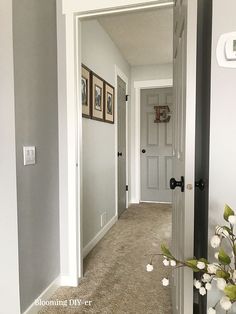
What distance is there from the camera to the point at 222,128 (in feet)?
3.44

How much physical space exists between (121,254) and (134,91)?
2.99 m

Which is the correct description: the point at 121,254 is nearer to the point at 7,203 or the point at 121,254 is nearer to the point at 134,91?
the point at 7,203

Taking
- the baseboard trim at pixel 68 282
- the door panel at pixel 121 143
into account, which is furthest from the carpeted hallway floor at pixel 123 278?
the door panel at pixel 121 143

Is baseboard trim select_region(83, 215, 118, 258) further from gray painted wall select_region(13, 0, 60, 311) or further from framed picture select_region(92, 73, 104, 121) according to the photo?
framed picture select_region(92, 73, 104, 121)

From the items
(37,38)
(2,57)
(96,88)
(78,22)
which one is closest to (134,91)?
(96,88)

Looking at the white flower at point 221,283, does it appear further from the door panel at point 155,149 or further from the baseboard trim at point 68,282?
the door panel at point 155,149

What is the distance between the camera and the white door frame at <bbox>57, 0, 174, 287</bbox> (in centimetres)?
189

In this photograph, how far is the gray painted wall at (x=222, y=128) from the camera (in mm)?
1021

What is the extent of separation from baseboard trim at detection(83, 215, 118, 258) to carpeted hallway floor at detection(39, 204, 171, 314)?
0.14 feet

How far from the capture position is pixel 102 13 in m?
1.88

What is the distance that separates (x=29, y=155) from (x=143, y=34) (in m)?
2.38

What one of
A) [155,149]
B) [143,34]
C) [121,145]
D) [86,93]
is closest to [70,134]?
[86,93]

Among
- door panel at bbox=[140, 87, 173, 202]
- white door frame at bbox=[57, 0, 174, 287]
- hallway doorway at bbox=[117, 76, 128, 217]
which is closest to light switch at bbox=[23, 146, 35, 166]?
white door frame at bbox=[57, 0, 174, 287]

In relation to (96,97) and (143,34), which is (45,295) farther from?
(143,34)
